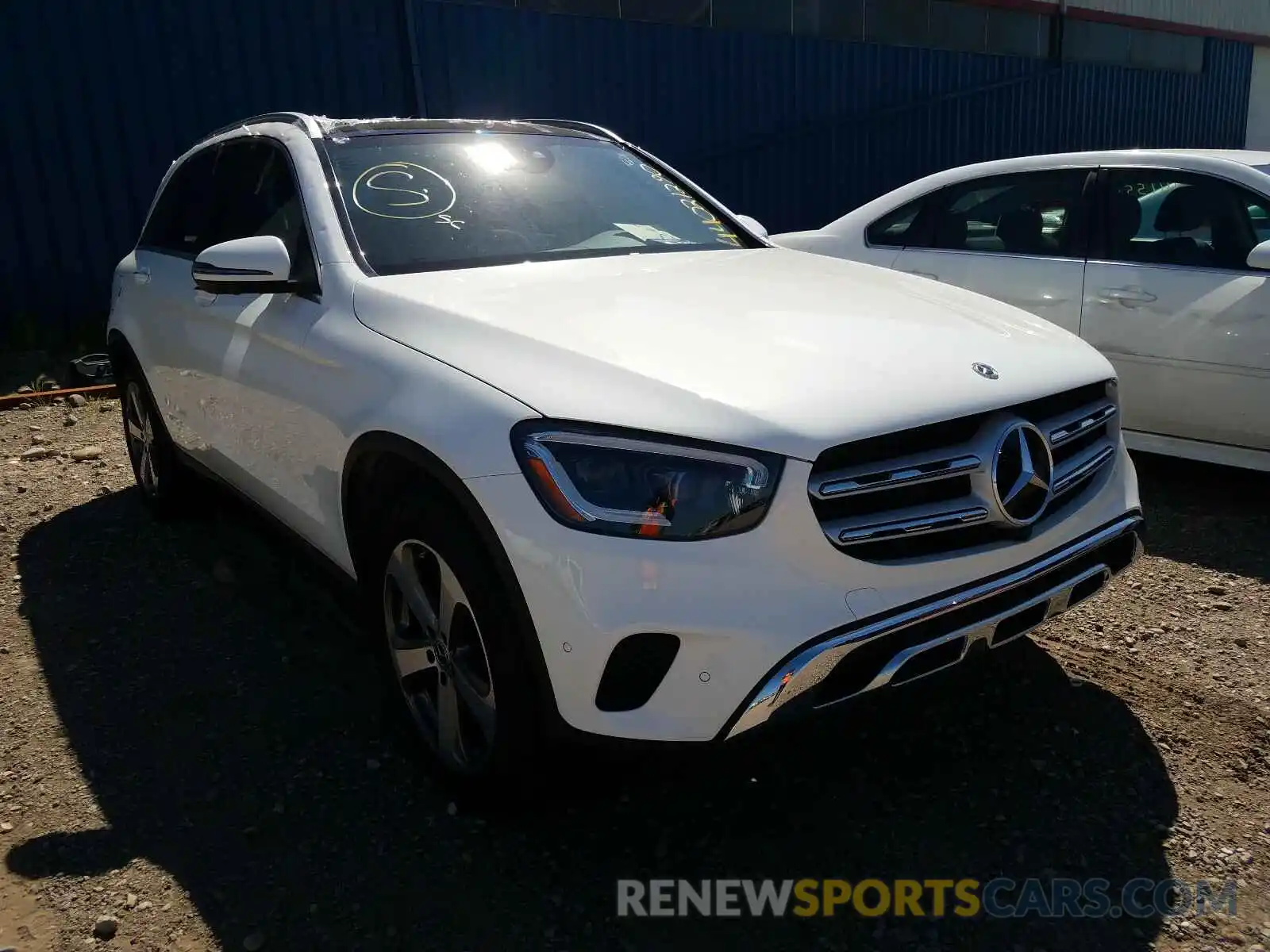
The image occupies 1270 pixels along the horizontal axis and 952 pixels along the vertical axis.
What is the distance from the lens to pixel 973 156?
1434 cm

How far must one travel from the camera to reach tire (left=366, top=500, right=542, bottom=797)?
7.21 feet

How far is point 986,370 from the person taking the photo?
2393 mm

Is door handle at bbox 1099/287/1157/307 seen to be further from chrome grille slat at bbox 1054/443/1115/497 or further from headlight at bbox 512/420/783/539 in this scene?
headlight at bbox 512/420/783/539

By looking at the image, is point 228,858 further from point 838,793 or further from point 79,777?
point 838,793

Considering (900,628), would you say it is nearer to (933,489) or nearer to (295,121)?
(933,489)

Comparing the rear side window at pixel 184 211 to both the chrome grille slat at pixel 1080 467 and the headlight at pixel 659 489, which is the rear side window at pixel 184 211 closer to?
the headlight at pixel 659 489

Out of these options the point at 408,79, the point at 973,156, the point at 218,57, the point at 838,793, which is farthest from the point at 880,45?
the point at 838,793

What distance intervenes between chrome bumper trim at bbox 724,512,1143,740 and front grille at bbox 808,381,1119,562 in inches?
3.6

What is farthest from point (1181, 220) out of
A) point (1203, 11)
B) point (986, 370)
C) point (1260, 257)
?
point (1203, 11)

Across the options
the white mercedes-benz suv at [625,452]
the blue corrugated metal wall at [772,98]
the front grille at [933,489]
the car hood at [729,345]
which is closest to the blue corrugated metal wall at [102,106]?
the blue corrugated metal wall at [772,98]

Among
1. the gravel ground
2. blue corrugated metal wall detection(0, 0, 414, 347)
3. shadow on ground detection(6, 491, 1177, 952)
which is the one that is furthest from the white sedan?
blue corrugated metal wall detection(0, 0, 414, 347)

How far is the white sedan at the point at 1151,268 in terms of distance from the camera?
4258 millimetres

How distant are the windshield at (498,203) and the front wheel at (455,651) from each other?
87 centimetres

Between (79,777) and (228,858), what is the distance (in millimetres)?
661
